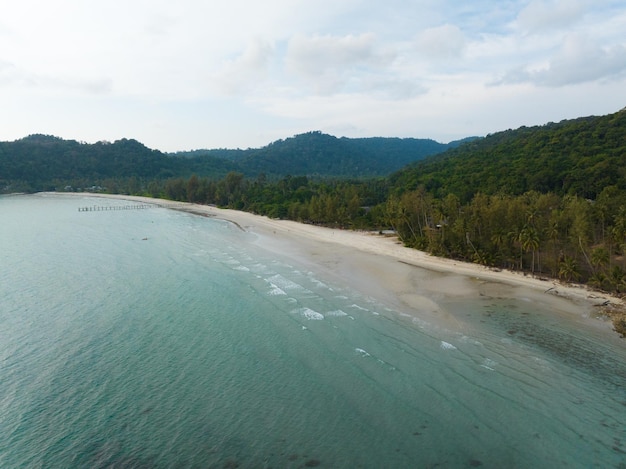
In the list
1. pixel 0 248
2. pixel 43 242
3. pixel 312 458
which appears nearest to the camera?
pixel 312 458

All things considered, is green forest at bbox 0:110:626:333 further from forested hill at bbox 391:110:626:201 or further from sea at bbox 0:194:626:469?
sea at bbox 0:194:626:469

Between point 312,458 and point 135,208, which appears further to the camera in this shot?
point 135,208

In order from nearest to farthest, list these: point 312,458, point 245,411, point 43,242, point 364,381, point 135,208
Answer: point 312,458
point 245,411
point 364,381
point 43,242
point 135,208

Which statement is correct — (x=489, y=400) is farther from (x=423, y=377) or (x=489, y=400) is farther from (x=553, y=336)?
(x=553, y=336)

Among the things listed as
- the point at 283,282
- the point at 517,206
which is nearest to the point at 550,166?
the point at 517,206

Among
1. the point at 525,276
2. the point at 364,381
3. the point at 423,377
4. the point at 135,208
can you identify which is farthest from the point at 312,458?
the point at 135,208

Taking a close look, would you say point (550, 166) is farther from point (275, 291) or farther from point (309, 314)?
point (309, 314)

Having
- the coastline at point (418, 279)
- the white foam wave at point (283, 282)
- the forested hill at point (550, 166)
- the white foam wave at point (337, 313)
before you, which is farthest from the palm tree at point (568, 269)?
the forested hill at point (550, 166)
